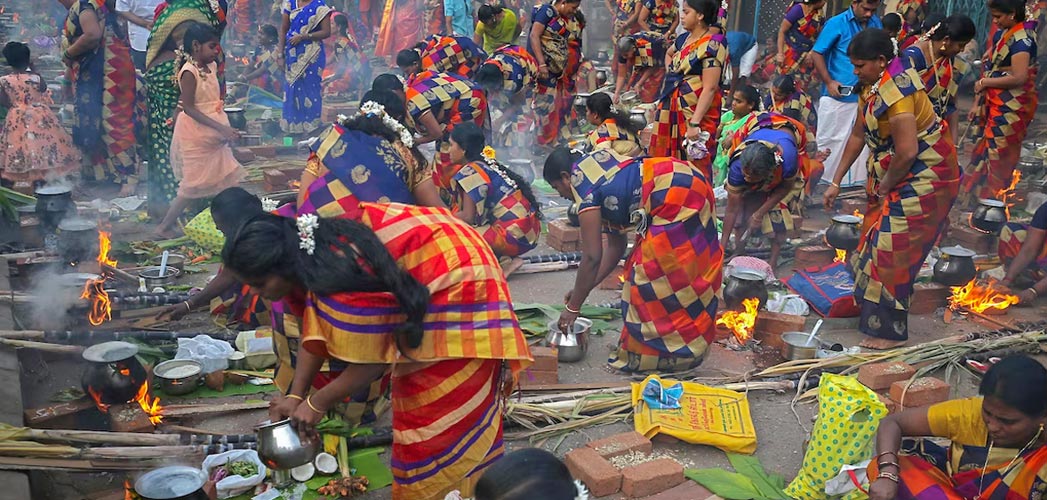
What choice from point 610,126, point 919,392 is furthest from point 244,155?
point 919,392

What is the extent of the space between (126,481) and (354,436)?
41.1 inches

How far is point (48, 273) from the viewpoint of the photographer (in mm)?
5980

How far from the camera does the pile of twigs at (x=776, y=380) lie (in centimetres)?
466

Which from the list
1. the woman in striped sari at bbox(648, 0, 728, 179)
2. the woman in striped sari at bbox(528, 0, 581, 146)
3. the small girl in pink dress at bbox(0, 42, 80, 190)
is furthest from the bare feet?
the small girl in pink dress at bbox(0, 42, 80, 190)

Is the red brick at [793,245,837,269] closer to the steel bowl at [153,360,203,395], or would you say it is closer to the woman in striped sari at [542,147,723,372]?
the woman in striped sari at [542,147,723,372]

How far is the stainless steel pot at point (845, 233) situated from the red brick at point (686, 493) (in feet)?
11.5

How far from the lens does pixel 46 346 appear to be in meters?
4.70

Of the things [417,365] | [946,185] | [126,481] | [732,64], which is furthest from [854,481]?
[732,64]

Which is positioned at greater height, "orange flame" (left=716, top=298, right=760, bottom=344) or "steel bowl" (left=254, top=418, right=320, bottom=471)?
"steel bowl" (left=254, top=418, right=320, bottom=471)

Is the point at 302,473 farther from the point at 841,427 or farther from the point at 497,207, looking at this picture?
the point at 497,207

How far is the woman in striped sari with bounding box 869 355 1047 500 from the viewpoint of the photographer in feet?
10.2

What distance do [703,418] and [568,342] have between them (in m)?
1.10

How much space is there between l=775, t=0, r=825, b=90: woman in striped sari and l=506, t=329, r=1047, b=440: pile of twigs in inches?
181

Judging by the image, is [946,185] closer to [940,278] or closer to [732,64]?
[940,278]
